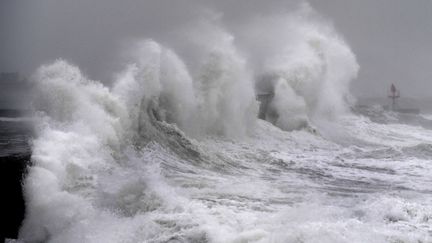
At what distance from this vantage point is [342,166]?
12266mm

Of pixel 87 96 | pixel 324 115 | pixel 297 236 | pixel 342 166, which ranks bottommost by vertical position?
pixel 297 236

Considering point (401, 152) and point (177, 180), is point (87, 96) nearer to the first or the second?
point (177, 180)

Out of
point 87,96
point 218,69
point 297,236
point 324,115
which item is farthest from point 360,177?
point 324,115

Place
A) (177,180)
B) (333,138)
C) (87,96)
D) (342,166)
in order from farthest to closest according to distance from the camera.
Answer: (333,138)
(342,166)
(87,96)
(177,180)

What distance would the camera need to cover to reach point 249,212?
7.21 meters

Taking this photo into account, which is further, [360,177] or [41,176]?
[360,177]

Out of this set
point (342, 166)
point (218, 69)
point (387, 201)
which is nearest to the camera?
point (387, 201)

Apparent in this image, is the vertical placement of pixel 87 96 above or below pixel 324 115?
below

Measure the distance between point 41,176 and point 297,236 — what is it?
407 centimetres

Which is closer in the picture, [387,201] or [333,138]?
[387,201]

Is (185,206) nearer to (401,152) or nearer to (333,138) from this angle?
(401,152)

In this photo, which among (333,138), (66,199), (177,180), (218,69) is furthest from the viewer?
(333,138)

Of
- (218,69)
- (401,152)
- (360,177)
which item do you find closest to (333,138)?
(401,152)

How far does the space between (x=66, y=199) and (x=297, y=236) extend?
3459 mm
